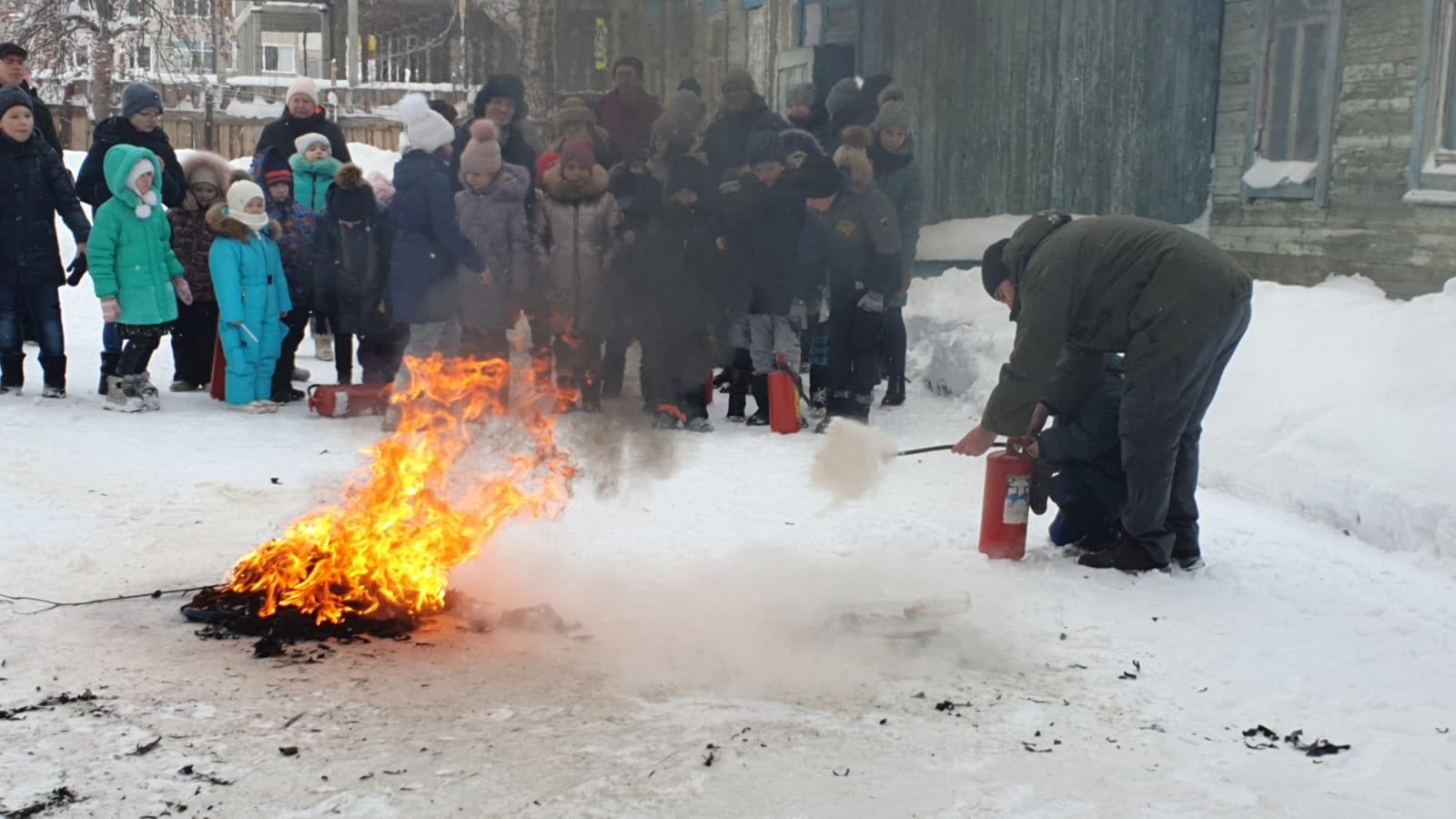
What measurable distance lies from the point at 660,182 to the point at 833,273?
1422 mm

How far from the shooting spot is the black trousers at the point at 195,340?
10.1 meters

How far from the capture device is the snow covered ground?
12.8 feet

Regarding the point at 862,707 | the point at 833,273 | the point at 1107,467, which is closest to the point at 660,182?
the point at 833,273

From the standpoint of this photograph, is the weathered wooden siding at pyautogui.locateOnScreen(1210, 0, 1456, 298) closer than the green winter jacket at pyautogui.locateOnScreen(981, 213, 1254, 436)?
No

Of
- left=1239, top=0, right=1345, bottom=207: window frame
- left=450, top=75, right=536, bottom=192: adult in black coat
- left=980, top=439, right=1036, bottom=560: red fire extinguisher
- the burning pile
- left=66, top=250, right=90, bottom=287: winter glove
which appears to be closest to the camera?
the burning pile

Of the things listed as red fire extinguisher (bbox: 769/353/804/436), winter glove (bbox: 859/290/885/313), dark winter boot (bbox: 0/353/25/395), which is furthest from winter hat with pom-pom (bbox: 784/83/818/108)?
dark winter boot (bbox: 0/353/25/395)

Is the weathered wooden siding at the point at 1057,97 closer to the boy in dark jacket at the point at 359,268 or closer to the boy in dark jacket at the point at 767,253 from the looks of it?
the boy in dark jacket at the point at 767,253

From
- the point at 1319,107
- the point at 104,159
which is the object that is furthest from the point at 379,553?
the point at 1319,107

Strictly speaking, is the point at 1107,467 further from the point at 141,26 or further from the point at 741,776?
the point at 141,26

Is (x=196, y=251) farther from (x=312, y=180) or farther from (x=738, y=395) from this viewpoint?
(x=738, y=395)

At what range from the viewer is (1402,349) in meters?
7.96

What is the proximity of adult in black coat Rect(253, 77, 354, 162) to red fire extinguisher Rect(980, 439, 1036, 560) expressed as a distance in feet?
22.1

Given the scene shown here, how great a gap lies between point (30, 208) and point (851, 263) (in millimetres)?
5777

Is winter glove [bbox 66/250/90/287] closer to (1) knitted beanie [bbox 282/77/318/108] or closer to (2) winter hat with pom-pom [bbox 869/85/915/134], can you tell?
(1) knitted beanie [bbox 282/77/318/108]
